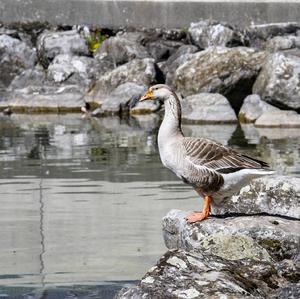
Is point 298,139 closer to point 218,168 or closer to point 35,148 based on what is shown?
point 35,148

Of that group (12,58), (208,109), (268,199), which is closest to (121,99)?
(208,109)

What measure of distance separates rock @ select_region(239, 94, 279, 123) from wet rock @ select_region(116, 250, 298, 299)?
14.1 m

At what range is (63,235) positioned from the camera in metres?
9.68

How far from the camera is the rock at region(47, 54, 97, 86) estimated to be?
1029 inches

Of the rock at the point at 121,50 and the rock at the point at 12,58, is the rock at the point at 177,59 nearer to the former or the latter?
the rock at the point at 121,50

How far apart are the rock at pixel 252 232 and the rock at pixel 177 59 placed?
55.1 ft

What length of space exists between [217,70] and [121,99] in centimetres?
227

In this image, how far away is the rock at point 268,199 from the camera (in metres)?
8.84

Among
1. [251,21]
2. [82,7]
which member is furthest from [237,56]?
[82,7]

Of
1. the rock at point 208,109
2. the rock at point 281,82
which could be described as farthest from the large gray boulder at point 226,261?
the rock at point 281,82

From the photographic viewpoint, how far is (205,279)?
6.31m

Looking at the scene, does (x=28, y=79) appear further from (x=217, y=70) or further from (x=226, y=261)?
(x=226, y=261)

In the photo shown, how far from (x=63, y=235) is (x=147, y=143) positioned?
794 centimetres

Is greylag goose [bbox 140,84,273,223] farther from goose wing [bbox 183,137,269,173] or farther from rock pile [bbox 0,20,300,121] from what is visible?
rock pile [bbox 0,20,300,121]
